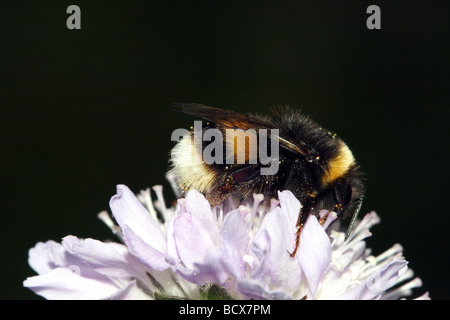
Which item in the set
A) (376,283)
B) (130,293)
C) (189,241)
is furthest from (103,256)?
(376,283)

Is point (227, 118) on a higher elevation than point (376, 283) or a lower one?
higher

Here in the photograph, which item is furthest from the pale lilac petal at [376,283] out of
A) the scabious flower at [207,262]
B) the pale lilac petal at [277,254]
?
the pale lilac petal at [277,254]

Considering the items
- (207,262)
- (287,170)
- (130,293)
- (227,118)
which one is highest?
(227,118)

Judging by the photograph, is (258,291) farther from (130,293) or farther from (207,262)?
(130,293)

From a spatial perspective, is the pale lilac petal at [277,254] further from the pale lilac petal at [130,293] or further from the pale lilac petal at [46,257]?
the pale lilac petal at [46,257]

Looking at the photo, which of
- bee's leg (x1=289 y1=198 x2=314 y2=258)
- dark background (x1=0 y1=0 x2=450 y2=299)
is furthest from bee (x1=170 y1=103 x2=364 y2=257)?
dark background (x1=0 y1=0 x2=450 y2=299)

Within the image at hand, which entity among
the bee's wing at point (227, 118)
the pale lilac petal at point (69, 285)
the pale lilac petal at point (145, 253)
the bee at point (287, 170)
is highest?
the bee's wing at point (227, 118)

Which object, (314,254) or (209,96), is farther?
(209,96)
